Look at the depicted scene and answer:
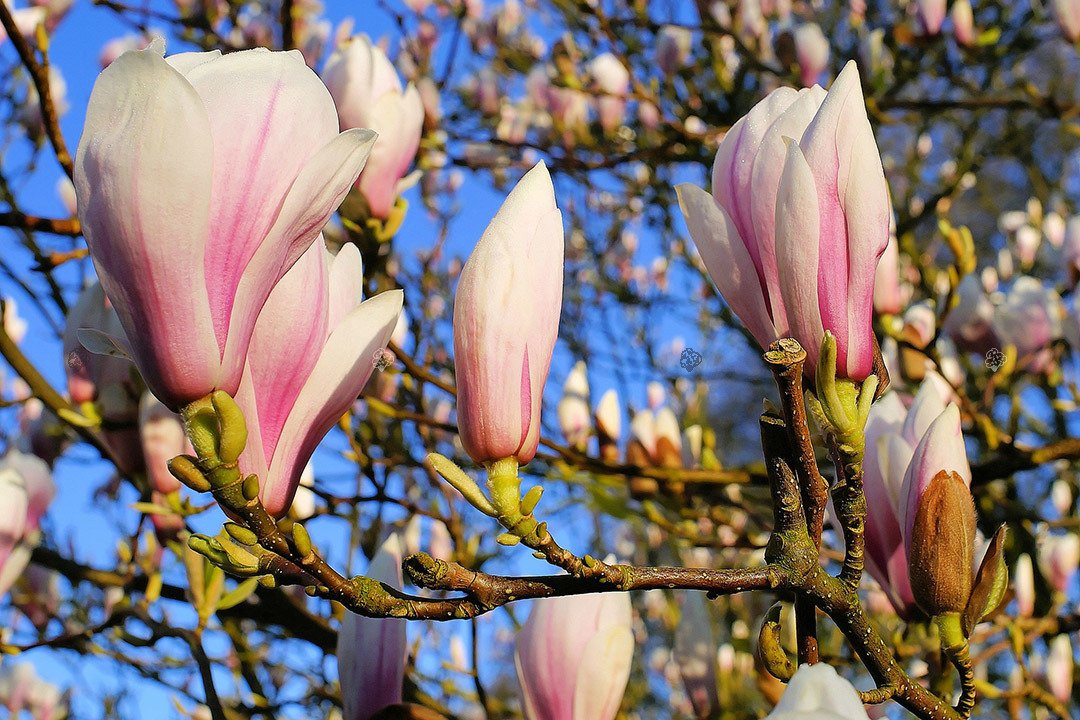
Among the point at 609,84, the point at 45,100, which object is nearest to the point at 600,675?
the point at 45,100

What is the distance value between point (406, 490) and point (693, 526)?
1.53 meters

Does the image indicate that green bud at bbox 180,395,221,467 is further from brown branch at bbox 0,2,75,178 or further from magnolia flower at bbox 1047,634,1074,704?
magnolia flower at bbox 1047,634,1074,704

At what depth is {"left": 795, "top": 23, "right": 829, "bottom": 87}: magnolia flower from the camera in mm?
2254

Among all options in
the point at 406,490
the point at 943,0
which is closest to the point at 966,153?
the point at 943,0

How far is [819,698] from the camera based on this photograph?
35 centimetres

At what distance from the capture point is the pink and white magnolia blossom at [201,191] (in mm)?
432

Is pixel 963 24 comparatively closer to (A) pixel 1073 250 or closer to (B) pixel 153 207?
(A) pixel 1073 250

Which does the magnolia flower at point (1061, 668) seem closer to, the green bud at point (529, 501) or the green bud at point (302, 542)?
the green bud at point (529, 501)

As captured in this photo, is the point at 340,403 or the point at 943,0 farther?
the point at 943,0

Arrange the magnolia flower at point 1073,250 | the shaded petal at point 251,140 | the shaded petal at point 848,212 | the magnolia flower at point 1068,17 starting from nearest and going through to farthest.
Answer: the shaded petal at point 251,140, the shaded petal at point 848,212, the magnolia flower at point 1073,250, the magnolia flower at point 1068,17

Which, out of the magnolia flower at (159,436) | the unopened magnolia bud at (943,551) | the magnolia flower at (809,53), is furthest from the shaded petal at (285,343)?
the magnolia flower at (809,53)

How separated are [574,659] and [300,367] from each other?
0.33 m

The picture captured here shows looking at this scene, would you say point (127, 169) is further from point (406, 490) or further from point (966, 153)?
point (406, 490)

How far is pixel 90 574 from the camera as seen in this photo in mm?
1106
